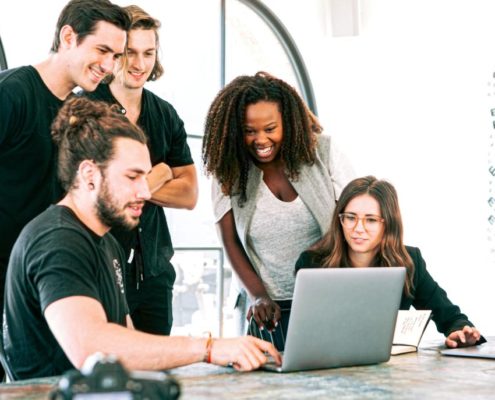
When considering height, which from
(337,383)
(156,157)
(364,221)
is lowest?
(337,383)

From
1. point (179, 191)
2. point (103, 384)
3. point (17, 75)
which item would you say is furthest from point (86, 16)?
point (103, 384)

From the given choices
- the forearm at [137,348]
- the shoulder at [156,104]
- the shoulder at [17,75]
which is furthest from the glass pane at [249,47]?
the forearm at [137,348]

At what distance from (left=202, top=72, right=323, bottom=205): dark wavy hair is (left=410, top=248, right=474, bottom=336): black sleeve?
1.72 ft

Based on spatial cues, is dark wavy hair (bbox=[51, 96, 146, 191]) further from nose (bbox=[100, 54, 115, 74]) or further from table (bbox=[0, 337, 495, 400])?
table (bbox=[0, 337, 495, 400])

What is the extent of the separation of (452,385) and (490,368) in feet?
1.01

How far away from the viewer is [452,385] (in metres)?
1.96

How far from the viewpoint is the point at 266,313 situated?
2.83 m

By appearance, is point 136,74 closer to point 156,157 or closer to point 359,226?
point 156,157

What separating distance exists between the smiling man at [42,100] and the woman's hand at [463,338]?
48.3 inches

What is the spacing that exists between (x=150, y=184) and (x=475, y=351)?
1.08 metres

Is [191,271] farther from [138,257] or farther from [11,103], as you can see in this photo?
[11,103]

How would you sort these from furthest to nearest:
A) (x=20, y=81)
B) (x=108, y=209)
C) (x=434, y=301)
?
(x=434, y=301) < (x=20, y=81) < (x=108, y=209)

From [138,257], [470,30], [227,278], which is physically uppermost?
[470,30]

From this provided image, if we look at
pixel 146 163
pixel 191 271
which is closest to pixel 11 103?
pixel 146 163
